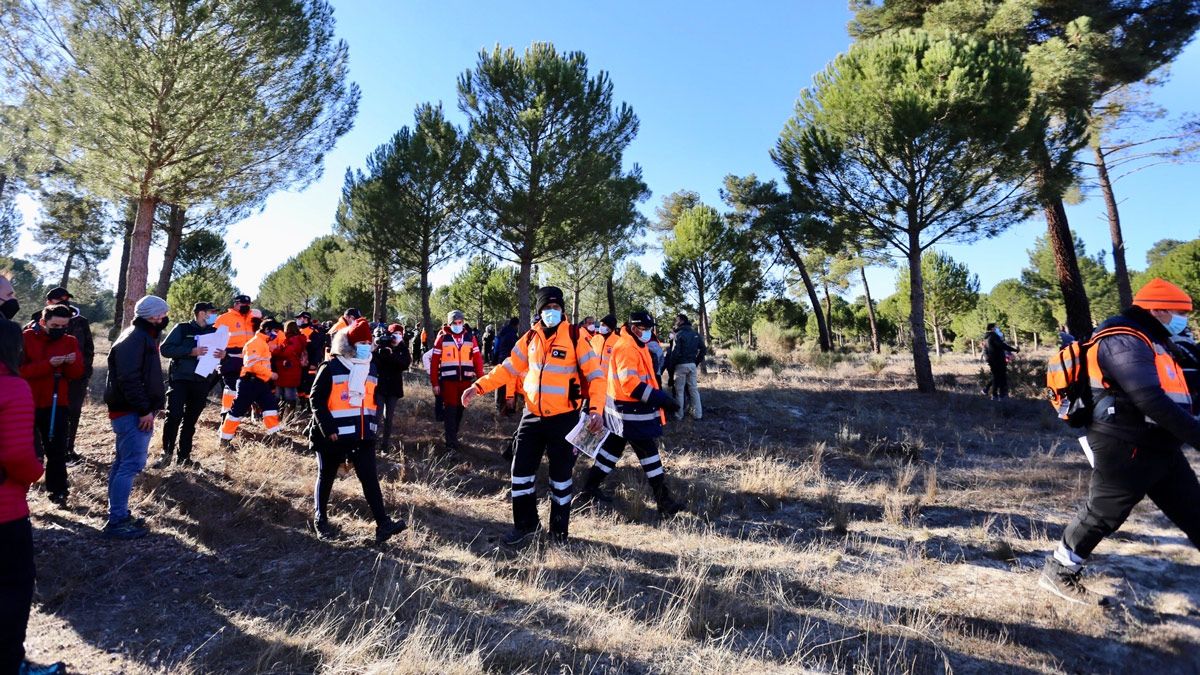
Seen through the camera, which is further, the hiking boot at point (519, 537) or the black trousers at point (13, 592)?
the hiking boot at point (519, 537)

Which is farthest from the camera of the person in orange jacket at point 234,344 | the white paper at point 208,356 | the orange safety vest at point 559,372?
the person in orange jacket at point 234,344

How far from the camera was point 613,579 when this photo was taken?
3.53 meters

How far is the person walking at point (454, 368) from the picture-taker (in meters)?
7.20

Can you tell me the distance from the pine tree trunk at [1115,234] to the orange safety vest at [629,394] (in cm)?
1579

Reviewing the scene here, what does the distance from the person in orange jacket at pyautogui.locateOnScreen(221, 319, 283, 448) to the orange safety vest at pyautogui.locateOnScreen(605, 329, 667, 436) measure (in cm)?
436

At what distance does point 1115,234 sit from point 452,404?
717 inches

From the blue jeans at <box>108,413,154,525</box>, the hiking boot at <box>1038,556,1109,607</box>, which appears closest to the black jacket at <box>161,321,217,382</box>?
the blue jeans at <box>108,413,154,525</box>

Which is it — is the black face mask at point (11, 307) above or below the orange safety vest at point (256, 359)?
above

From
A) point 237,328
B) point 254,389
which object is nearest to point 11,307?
point 254,389

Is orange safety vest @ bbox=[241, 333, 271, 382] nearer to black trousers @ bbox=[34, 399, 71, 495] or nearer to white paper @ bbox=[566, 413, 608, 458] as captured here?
black trousers @ bbox=[34, 399, 71, 495]

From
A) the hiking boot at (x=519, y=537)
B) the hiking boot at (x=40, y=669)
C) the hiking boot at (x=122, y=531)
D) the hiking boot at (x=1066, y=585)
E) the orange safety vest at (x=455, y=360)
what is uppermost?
the orange safety vest at (x=455, y=360)

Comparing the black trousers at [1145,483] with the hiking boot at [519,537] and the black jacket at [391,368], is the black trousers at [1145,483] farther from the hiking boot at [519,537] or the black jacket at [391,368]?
the black jacket at [391,368]

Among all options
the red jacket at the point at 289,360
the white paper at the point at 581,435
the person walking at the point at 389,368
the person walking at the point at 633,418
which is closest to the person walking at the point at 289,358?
the red jacket at the point at 289,360

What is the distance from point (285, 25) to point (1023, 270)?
140ft
